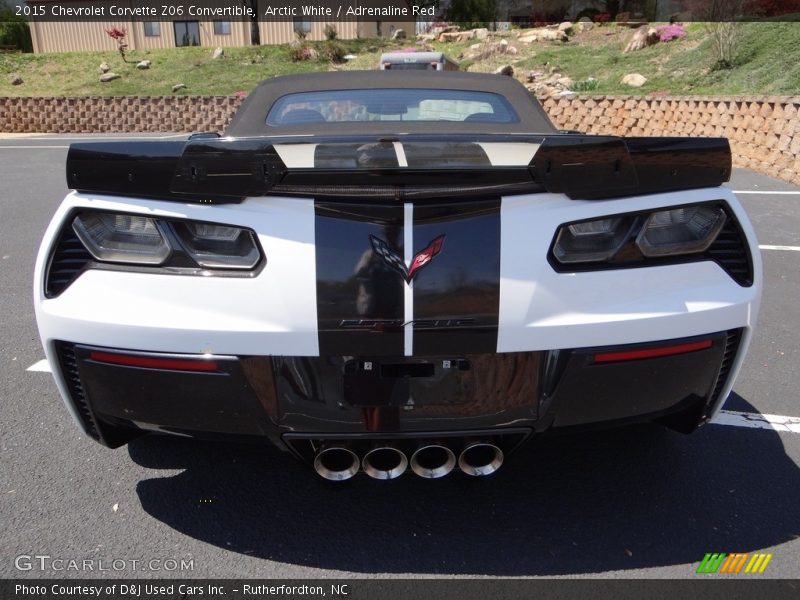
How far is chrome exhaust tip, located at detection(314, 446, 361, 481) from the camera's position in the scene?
190 cm

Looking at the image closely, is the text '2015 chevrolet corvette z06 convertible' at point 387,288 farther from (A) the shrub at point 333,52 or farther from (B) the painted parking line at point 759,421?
(A) the shrub at point 333,52

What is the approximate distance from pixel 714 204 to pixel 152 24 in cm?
4334

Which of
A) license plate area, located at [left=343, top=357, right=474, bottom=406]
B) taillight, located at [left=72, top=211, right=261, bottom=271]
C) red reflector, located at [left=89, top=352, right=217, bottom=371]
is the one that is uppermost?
taillight, located at [left=72, top=211, right=261, bottom=271]

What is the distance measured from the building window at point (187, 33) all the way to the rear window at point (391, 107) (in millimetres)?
39572

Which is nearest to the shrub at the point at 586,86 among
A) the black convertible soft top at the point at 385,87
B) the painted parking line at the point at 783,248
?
the painted parking line at the point at 783,248

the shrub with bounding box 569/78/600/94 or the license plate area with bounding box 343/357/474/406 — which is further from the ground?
the license plate area with bounding box 343/357/474/406

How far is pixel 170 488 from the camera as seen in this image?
7.57ft

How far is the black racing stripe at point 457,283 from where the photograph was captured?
5.47ft

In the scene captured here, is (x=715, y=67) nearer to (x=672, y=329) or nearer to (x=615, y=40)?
(x=615, y=40)

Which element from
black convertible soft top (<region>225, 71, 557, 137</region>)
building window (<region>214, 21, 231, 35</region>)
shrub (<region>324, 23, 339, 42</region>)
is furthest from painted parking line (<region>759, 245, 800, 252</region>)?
building window (<region>214, 21, 231, 35</region>)

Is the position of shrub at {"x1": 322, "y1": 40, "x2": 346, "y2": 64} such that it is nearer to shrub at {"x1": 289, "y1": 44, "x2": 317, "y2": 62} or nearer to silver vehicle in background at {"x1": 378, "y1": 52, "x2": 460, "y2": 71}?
shrub at {"x1": 289, "y1": 44, "x2": 317, "y2": 62}

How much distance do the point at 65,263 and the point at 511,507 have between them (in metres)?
1.59

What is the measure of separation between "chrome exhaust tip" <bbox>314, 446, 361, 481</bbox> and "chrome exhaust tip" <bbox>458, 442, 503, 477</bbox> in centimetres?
32
